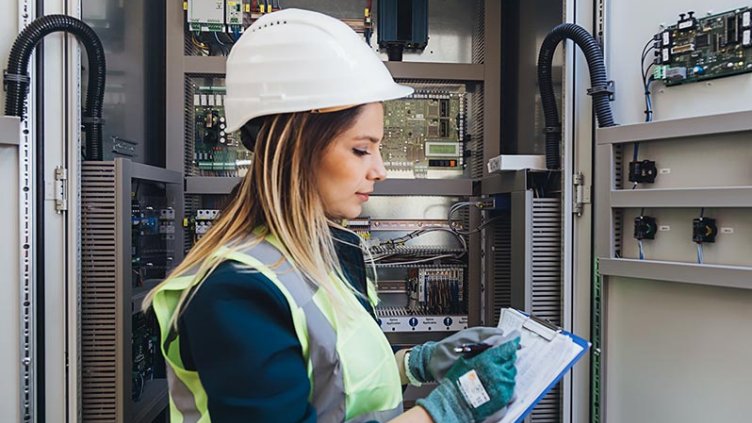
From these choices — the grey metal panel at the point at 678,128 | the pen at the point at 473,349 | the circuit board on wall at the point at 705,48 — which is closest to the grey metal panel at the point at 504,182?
the grey metal panel at the point at 678,128

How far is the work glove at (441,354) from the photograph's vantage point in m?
0.95

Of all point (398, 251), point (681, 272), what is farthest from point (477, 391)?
point (398, 251)

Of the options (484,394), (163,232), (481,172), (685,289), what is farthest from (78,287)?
(685,289)

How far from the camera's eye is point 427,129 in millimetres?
2363

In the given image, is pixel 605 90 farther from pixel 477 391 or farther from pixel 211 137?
pixel 211 137

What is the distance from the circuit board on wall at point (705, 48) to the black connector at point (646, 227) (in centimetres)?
40

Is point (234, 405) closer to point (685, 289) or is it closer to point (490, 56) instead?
point (685, 289)

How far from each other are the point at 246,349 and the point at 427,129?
191 centimetres

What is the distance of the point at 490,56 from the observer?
2211 mm

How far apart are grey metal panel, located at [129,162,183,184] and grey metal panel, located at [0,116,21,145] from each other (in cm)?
32

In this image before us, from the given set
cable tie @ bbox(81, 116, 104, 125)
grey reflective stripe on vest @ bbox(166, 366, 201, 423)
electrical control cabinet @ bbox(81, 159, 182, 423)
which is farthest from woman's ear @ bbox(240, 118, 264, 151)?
cable tie @ bbox(81, 116, 104, 125)

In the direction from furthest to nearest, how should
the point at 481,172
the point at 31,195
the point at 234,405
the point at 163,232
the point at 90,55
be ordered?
the point at 481,172 → the point at 163,232 → the point at 90,55 → the point at 31,195 → the point at 234,405

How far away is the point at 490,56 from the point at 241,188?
1.75 metres

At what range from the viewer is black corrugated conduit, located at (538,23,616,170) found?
1483 millimetres
